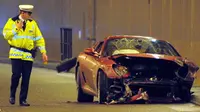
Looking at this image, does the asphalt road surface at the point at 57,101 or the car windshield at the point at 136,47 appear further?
the car windshield at the point at 136,47

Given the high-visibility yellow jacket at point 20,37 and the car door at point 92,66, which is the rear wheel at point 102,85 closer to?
the car door at point 92,66

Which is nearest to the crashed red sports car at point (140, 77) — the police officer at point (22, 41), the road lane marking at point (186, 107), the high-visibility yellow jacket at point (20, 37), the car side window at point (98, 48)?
the road lane marking at point (186, 107)

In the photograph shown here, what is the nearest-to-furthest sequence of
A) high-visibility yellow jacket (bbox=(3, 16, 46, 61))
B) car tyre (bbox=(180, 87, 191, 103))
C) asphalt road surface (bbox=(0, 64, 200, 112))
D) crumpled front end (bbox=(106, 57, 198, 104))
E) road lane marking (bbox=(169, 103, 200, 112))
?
high-visibility yellow jacket (bbox=(3, 16, 46, 61)) → asphalt road surface (bbox=(0, 64, 200, 112)) → road lane marking (bbox=(169, 103, 200, 112)) → crumpled front end (bbox=(106, 57, 198, 104)) → car tyre (bbox=(180, 87, 191, 103))

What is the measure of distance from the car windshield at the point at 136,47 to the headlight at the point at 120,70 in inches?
35.6

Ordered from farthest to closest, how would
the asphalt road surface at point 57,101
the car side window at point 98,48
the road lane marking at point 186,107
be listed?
the car side window at point 98,48 < the road lane marking at point 186,107 < the asphalt road surface at point 57,101

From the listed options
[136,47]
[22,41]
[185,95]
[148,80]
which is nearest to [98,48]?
[136,47]

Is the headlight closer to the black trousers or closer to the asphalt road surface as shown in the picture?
the asphalt road surface

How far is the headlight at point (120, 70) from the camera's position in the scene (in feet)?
34.5

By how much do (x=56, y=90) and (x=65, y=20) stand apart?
440 inches

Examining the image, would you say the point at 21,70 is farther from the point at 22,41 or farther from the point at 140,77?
the point at 140,77

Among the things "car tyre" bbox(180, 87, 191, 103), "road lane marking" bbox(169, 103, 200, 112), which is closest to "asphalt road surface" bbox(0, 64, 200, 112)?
"road lane marking" bbox(169, 103, 200, 112)

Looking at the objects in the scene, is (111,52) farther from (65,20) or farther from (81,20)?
(65,20)

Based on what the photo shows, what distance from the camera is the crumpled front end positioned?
10594mm

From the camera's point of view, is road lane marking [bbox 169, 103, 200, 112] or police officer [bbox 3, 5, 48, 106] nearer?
police officer [bbox 3, 5, 48, 106]
